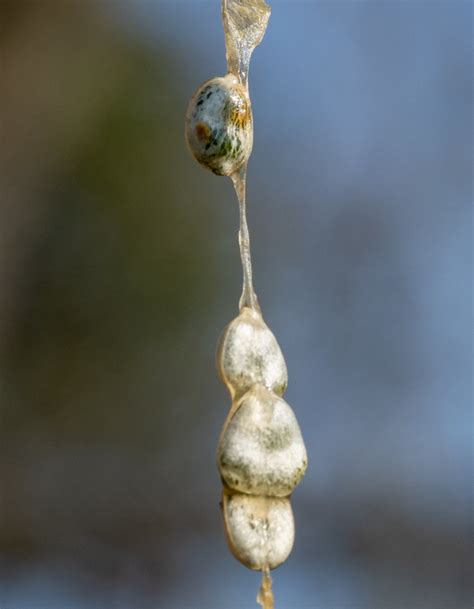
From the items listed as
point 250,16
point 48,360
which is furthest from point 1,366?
point 250,16

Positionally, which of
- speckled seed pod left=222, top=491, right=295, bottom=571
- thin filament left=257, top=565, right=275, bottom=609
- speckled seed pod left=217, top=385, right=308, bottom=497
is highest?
speckled seed pod left=217, top=385, right=308, bottom=497

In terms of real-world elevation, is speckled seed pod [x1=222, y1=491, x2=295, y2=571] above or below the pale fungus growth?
below

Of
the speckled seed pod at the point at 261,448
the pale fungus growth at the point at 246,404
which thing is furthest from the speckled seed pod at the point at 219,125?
the speckled seed pod at the point at 261,448

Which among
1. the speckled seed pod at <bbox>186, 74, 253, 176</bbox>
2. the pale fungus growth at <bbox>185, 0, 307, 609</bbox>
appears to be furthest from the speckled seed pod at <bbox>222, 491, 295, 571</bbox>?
the speckled seed pod at <bbox>186, 74, 253, 176</bbox>

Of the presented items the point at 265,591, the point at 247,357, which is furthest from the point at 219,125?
the point at 265,591

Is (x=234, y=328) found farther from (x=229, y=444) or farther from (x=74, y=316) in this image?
(x=74, y=316)

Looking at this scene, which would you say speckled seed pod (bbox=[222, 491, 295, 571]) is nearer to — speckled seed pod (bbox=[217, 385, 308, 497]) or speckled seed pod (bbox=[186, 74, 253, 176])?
speckled seed pod (bbox=[217, 385, 308, 497])
